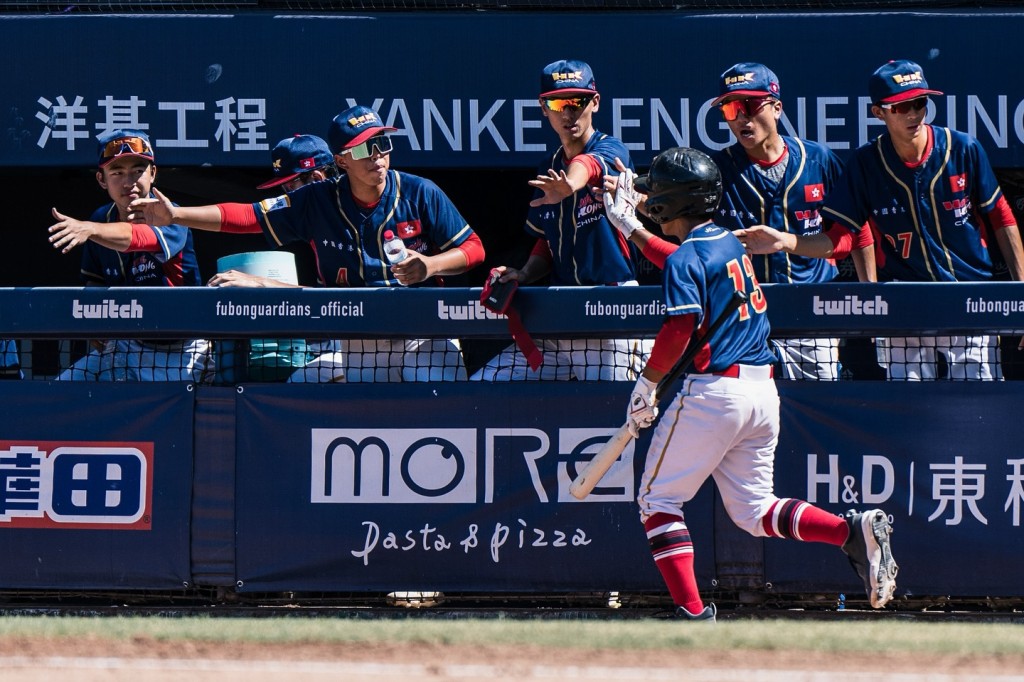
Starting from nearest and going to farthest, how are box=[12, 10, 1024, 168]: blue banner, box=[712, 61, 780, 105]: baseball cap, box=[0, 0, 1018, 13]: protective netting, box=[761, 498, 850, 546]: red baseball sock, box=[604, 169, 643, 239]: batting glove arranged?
1. box=[761, 498, 850, 546]: red baseball sock
2. box=[604, 169, 643, 239]: batting glove
3. box=[712, 61, 780, 105]: baseball cap
4. box=[12, 10, 1024, 168]: blue banner
5. box=[0, 0, 1018, 13]: protective netting

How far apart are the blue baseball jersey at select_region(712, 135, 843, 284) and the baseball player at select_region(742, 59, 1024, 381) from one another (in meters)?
0.14

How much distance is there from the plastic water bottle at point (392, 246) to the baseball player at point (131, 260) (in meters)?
0.77

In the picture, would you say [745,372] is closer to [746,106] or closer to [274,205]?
[746,106]

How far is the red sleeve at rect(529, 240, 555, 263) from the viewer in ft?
17.0

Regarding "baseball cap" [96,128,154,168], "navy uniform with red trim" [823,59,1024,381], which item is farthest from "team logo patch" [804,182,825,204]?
"baseball cap" [96,128,154,168]

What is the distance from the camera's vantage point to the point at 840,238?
4.88 m

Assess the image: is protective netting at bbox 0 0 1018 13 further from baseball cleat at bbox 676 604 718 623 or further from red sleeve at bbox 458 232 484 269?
baseball cleat at bbox 676 604 718 623

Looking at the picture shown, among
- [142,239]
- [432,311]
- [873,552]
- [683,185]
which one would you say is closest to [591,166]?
[683,185]

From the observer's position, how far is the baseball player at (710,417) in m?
4.16

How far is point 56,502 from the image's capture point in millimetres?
4785

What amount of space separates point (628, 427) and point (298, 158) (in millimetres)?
2283

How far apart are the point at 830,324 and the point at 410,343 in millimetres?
1528

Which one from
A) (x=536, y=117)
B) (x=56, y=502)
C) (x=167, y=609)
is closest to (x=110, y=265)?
(x=56, y=502)

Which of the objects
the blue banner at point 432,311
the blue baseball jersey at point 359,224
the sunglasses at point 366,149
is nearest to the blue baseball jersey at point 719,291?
the blue banner at point 432,311
